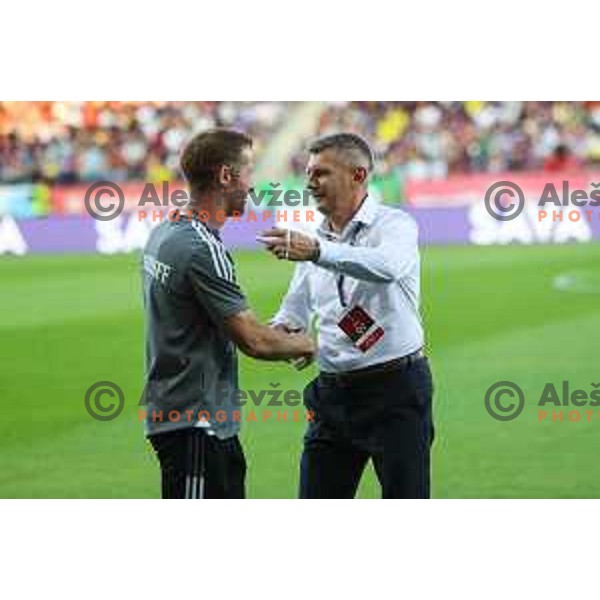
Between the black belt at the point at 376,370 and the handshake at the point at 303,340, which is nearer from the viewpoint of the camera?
the handshake at the point at 303,340

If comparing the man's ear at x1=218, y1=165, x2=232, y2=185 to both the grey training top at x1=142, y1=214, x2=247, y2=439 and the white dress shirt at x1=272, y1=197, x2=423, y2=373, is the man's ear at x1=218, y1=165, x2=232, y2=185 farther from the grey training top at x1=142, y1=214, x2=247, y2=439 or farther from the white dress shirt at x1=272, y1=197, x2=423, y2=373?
the white dress shirt at x1=272, y1=197, x2=423, y2=373

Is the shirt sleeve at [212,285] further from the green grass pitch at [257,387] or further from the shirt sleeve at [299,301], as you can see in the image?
the green grass pitch at [257,387]

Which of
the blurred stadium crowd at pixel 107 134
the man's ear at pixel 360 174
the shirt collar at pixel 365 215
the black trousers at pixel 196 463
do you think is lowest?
the black trousers at pixel 196 463

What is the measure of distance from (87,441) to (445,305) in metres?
1.67

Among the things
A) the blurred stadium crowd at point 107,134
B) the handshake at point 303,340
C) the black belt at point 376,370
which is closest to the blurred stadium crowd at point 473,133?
the blurred stadium crowd at point 107,134

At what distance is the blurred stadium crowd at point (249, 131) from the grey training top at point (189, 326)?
1.33 metres

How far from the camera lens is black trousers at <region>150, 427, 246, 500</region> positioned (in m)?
3.42

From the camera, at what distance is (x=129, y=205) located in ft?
15.6

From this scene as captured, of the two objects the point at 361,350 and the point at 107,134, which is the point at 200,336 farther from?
the point at 107,134

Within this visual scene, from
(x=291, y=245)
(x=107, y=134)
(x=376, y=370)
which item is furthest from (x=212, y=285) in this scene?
(x=107, y=134)

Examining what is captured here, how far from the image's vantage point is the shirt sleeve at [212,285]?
3336mm

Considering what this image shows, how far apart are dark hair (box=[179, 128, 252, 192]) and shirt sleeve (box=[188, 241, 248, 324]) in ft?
0.73
